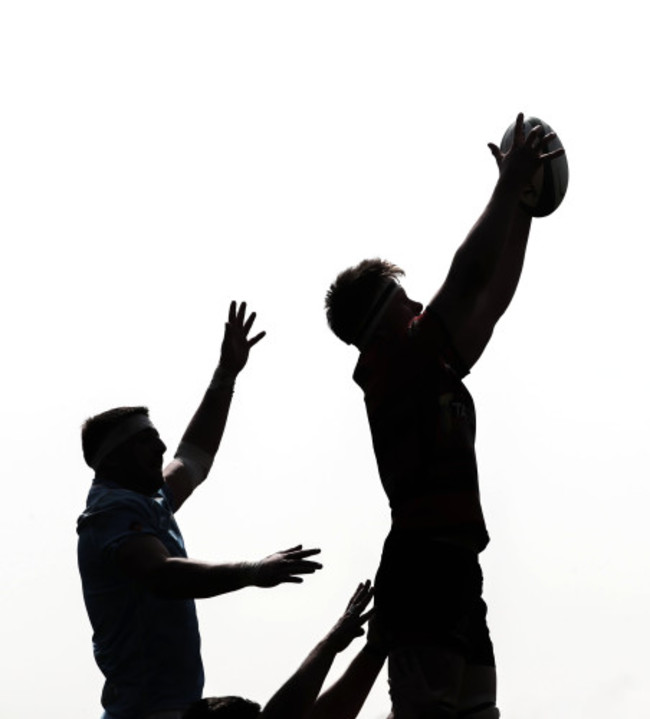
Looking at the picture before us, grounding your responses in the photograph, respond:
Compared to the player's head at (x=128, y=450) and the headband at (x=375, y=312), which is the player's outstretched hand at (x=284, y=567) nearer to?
the headband at (x=375, y=312)

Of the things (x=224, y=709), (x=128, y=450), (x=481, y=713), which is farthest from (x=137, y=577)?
(x=481, y=713)

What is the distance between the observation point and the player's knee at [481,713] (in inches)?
257

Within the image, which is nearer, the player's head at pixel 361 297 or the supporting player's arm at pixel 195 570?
the supporting player's arm at pixel 195 570

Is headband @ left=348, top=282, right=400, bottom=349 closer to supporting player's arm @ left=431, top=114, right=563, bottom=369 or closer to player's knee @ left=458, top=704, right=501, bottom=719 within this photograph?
supporting player's arm @ left=431, top=114, right=563, bottom=369

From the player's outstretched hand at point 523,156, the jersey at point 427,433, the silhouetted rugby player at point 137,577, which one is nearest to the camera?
Result: the jersey at point 427,433

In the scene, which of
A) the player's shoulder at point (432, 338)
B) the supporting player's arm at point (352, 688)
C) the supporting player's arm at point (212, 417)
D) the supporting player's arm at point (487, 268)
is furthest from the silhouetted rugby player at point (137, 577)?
the supporting player's arm at point (487, 268)

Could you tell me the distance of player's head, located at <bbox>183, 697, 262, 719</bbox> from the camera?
19.8 feet

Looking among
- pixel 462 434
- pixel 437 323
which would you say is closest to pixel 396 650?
pixel 462 434

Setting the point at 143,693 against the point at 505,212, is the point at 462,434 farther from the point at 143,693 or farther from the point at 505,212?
the point at 143,693

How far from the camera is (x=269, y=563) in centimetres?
648

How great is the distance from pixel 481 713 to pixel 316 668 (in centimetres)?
71

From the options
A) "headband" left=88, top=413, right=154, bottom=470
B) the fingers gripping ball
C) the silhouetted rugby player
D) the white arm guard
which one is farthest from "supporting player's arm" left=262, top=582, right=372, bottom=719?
the white arm guard

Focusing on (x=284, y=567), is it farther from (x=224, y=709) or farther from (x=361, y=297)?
(x=361, y=297)

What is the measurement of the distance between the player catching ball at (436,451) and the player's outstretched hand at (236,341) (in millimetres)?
2338
